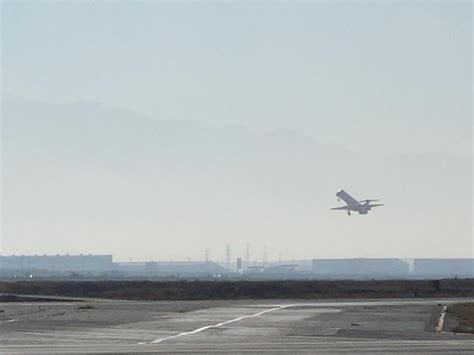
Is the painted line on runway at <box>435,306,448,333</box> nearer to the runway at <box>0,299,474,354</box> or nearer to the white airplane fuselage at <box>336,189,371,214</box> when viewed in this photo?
the runway at <box>0,299,474,354</box>

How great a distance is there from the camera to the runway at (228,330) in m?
32.4

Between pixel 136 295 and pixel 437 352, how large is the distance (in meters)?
61.8

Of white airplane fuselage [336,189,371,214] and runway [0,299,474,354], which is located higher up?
white airplane fuselage [336,189,371,214]

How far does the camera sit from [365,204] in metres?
128

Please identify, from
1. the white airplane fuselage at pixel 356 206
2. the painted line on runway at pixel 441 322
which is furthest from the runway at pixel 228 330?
the white airplane fuselage at pixel 356 206

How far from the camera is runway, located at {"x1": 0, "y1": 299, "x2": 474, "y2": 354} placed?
3238 centimetres

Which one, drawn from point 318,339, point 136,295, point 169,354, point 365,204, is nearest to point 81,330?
point 318,339

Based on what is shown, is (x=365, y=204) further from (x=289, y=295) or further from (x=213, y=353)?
(x=213, y=353)

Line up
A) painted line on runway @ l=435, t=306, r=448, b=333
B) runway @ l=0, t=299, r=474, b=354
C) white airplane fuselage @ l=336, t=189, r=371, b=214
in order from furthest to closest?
white airplane fuselage @ l=336, t=189, r=371, b=214, painted line on runway @ l=435, t=306, r=448, b=333, runway @ l=0, t=299, r=474, b=354

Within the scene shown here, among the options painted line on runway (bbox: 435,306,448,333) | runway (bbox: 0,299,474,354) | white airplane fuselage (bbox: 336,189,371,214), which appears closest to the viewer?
runway (bbox: 0,299,474,354)

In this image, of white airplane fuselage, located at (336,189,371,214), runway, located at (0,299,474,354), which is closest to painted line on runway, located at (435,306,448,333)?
runway, located at (0,299,474,354)

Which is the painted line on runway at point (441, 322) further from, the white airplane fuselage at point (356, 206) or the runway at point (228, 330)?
the white airplane fuselage at point (356, 206)

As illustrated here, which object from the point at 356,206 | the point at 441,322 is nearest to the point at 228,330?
the point at 441,322

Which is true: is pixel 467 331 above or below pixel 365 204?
below
